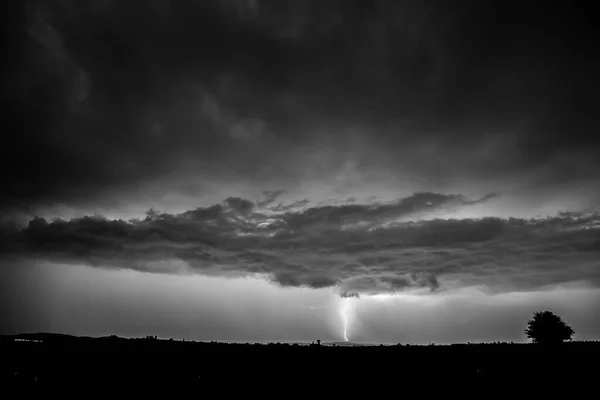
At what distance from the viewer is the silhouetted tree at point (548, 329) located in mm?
115394

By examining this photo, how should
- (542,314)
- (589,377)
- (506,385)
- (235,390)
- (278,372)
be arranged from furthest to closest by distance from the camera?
(542,314)
(278,372)
(589,377)
(506,385)
(235,390)

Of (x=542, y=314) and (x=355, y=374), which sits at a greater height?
(x=542, y=314)

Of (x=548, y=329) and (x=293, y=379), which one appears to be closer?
(x=293, y=379)

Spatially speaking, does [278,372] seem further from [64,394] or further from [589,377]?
[589,377]

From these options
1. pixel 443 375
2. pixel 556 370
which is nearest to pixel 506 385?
pixel 443 375

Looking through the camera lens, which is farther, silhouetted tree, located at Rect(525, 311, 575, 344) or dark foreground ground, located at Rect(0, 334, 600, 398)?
silhouetted tree, located at Rect(525, 311, 575, 344)

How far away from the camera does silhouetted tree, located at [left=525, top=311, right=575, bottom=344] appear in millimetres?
115394

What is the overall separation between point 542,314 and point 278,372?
115 meters

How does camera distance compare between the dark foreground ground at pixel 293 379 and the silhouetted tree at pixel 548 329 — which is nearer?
the dark foreground ground at pixel 293 379

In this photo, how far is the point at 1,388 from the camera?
99.6 ft

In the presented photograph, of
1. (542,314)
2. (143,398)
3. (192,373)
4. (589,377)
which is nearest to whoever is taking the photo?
(143,398)

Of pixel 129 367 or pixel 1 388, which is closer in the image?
pixel 1 388

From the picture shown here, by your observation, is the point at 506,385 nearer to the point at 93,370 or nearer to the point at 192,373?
the point at 192,373

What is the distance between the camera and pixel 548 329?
117375mm
